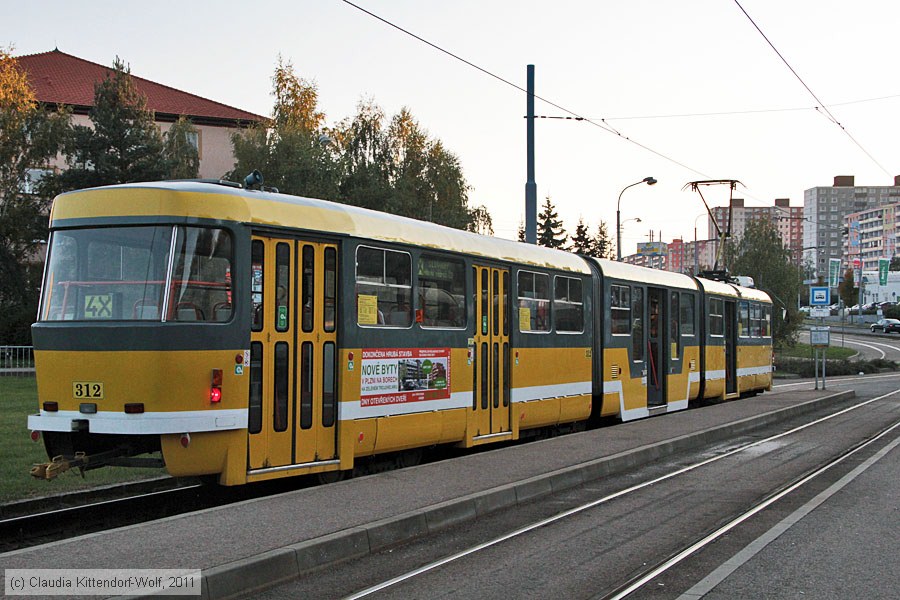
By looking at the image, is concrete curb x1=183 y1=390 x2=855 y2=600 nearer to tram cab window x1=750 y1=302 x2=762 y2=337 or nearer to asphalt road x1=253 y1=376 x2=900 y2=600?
asphalt road x1=253 y1=376 x2=900 y2=600

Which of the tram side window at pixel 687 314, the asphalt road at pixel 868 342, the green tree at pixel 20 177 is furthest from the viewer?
the asphalt road at pixel 868 342

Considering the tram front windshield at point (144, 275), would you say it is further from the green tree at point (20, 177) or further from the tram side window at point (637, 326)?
the green tree at point (20, 177)

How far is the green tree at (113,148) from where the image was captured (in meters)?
38.9

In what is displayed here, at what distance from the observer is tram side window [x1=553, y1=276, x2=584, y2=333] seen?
52.3ft

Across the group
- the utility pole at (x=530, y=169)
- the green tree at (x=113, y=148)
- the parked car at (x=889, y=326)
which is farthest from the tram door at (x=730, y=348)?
the parked car at (x=889, y=326)

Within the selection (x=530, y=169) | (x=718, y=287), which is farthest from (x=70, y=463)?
(x=718, y=287)

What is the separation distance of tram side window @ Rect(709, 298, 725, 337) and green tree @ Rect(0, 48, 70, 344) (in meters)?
27.7

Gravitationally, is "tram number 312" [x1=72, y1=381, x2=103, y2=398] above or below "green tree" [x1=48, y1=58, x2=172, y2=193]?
below

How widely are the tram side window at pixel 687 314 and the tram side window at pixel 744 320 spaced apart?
423 cm

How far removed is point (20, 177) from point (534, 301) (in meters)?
32.6

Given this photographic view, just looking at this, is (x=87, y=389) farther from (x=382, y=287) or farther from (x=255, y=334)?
(x=382, y=287)

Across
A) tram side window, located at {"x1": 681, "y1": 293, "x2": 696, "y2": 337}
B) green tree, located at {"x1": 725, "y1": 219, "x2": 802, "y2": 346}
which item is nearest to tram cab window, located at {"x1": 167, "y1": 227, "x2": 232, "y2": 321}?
tram side window, located at {"x1": 681, "y1": 293, "x2": 696, "y2": 337}

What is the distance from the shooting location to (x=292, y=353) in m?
9.84

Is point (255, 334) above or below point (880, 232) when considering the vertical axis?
below
